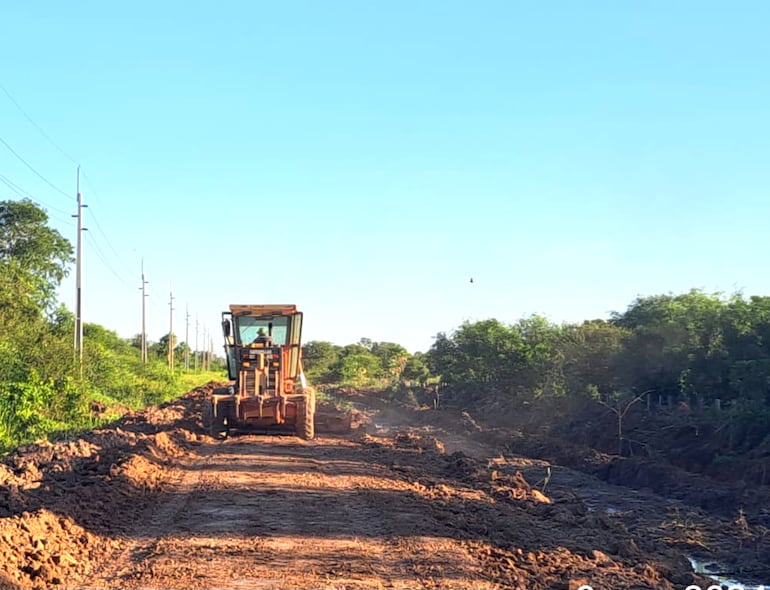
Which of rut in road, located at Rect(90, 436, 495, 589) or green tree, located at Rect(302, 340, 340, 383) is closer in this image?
rut in road, located at Rect(90, 436, 495, 589)

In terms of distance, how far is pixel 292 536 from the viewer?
894 centimetres

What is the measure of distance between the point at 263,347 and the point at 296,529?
34.8ft

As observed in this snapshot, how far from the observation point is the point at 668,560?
8.95m

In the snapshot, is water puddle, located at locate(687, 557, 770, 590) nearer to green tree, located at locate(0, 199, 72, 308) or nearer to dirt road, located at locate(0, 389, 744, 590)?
dirt road, located at locate(0, 389, 744, 590)

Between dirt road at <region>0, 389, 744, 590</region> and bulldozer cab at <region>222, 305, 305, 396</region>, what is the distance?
3.92m

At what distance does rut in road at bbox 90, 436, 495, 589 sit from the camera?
7273 mm

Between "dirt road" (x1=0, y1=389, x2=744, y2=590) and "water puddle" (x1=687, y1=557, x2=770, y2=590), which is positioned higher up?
"dirt road" (x1=0, y1=389, x2=744, y2=590)

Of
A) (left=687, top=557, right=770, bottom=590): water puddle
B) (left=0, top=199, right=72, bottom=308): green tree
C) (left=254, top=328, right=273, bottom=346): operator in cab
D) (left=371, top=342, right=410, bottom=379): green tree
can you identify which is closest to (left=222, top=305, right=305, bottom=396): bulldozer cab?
(left=254, top=328, right=273, bottom=346): operator in cab

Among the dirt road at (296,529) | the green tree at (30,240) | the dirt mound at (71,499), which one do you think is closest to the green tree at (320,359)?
the green tree at (30,240)

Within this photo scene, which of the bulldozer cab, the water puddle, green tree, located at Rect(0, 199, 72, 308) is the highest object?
green tree, located at Rect(0, 199, 72, 308)

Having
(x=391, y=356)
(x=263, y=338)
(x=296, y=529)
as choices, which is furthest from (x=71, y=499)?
(x=391, y=356)

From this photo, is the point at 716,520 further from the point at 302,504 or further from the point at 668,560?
the point at 302,504

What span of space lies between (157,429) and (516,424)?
51.5 ft

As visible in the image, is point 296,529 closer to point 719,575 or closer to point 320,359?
point 719,575
